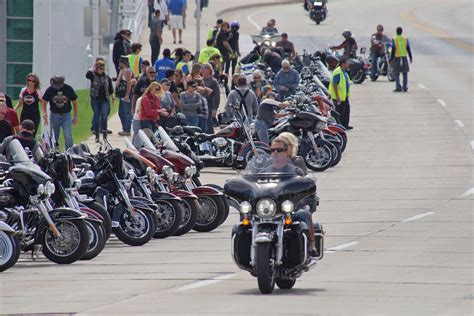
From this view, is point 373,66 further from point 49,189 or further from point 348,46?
point 49,189

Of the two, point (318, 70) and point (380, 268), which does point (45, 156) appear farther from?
point (318, 70)

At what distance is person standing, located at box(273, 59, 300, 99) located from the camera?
112ft

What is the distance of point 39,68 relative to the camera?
43.8 meters

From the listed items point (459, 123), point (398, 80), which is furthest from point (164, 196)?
point (398, 80)

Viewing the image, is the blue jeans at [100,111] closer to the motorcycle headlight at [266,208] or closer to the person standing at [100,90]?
the person standing at [100,90]

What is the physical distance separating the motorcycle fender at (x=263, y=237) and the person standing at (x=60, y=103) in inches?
509

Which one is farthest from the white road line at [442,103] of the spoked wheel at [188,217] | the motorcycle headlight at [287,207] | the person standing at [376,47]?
the motorcycle headlight at [287,207]

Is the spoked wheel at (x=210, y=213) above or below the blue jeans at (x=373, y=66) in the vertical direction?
below

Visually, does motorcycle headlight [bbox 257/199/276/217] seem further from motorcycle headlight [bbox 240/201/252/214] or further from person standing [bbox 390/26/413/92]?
person standing [bbox 390/26/413/92]

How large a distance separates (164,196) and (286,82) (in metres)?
14.9

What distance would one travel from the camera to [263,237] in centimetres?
1376

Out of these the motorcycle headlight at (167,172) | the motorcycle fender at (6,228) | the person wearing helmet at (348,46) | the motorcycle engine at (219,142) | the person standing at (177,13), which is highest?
the person standing at (177,13)

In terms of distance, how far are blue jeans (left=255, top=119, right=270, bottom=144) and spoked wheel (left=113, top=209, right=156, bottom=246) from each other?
30.8 feet

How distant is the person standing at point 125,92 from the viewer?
31453 millimetres
